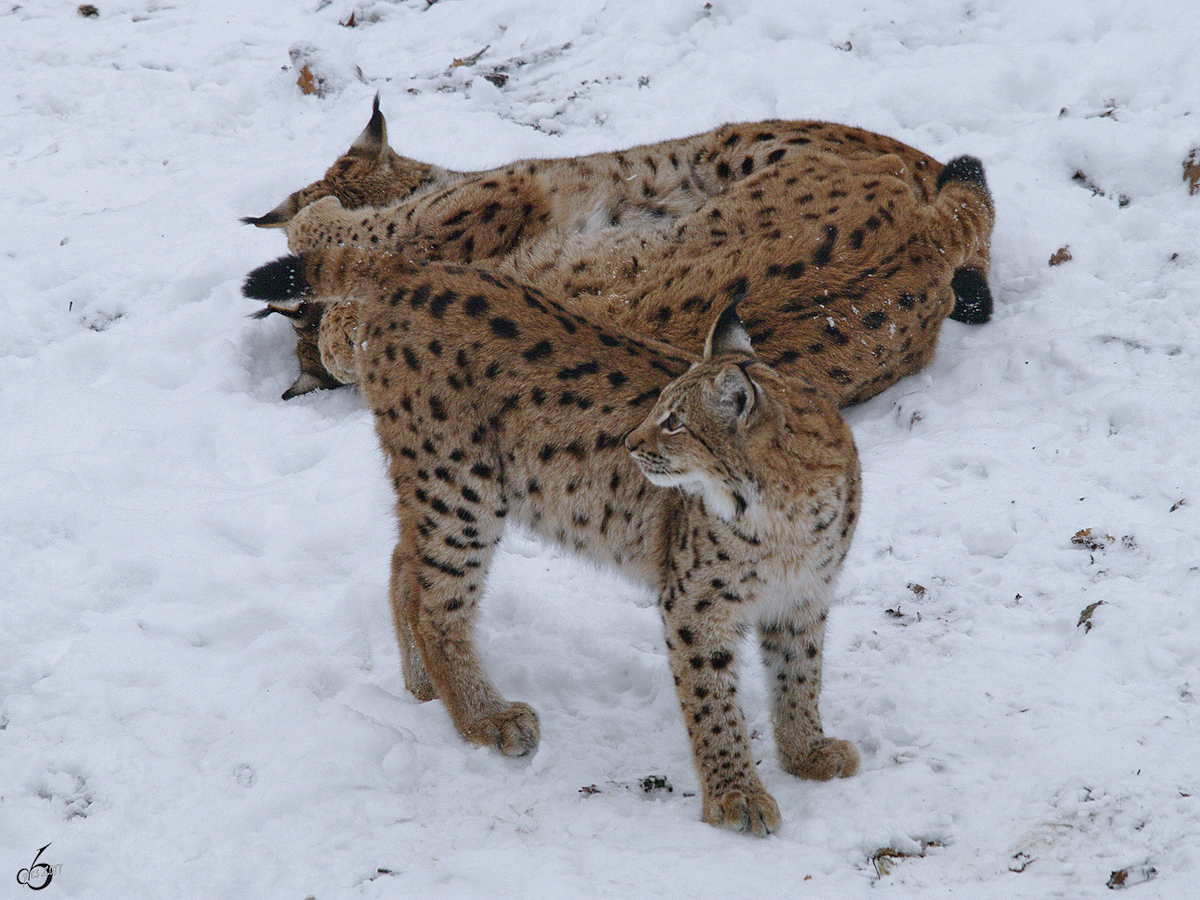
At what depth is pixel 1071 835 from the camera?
3.62 meters

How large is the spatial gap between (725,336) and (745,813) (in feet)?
5.46

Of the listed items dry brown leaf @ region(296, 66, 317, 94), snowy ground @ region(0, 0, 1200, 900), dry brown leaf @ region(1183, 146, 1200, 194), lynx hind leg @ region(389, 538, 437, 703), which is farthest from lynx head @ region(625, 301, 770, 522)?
dry brown leaf @ region(296, 66, 317, 94)

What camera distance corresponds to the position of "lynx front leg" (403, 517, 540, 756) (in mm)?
4625

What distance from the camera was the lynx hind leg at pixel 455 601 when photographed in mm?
4574

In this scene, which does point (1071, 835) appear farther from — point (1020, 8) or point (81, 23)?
point (81, 23)

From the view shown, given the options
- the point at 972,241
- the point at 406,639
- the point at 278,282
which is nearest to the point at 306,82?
the point at 278,282

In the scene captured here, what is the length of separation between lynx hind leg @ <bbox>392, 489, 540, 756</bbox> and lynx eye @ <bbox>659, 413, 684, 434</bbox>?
0.93m

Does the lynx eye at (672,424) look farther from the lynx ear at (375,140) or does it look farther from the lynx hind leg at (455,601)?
the lynx ear at (375,140)

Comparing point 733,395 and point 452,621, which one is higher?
point 733,395

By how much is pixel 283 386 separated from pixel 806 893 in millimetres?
4511

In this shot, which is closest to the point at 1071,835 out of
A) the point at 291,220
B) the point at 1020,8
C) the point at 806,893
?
the point at 806,893

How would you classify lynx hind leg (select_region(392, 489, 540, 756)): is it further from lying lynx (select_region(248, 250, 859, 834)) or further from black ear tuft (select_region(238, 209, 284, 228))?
black ear tuft (select_region(238, 209, 284, 228))

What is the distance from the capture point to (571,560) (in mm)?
5398

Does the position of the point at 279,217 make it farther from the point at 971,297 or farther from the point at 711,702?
the point at 711,702
